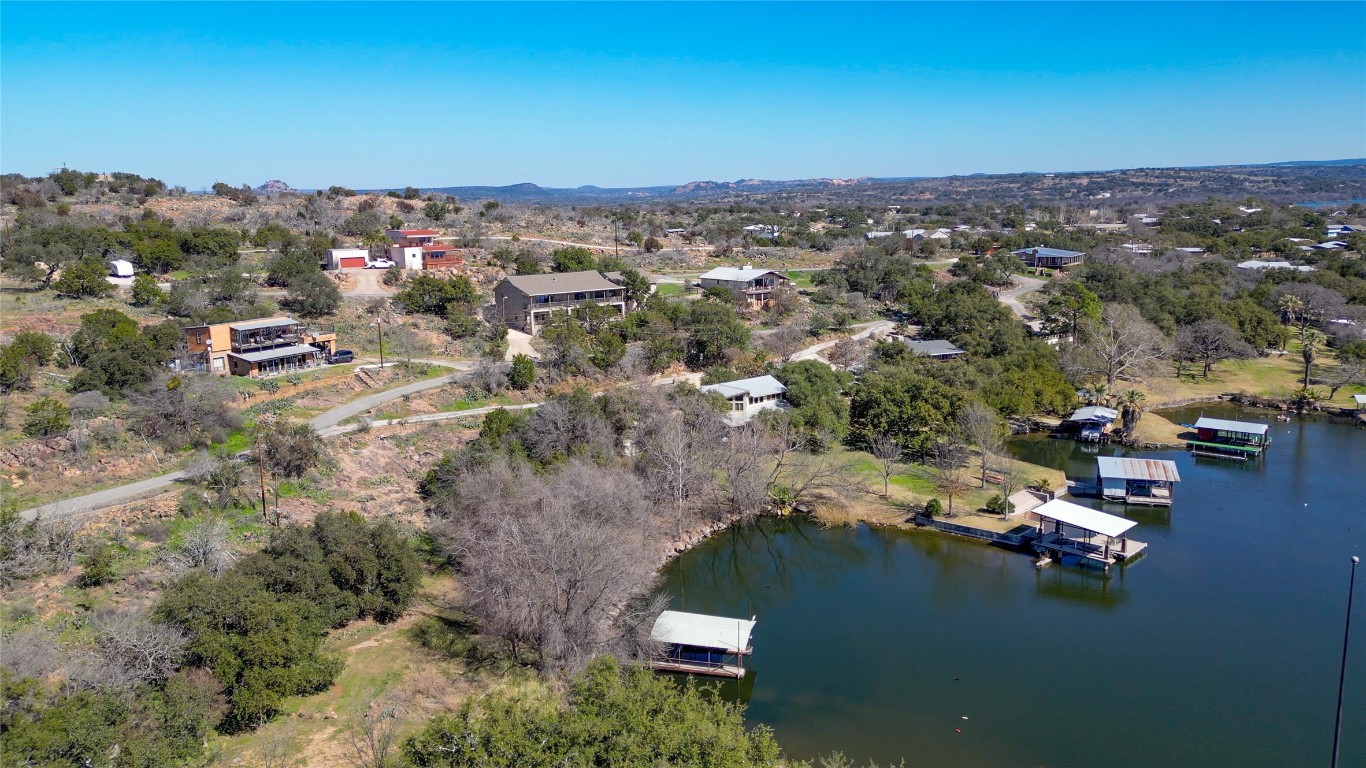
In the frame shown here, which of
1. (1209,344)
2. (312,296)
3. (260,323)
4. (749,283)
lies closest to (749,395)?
(749,283)

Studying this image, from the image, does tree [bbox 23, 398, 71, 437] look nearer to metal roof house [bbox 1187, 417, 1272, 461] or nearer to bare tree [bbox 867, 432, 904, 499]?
bare tree [bbox 867, 432, 904, 499]

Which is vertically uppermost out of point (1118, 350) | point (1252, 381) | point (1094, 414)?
point (1118, 350)

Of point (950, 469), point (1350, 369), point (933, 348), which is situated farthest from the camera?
point (933, 348)

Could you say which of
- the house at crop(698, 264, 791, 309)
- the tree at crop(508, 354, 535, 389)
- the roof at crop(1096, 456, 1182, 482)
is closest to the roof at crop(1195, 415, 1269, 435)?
the roof at crop(1096, 456, 1182, 482)

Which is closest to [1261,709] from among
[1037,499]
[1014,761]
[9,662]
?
[1014,761]

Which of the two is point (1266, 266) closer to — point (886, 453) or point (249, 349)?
point (886, 453)

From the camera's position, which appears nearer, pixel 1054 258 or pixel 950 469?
pixel 950 469

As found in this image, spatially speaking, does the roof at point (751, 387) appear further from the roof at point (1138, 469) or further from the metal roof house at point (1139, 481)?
the metal roof house at point (1139, 481)
